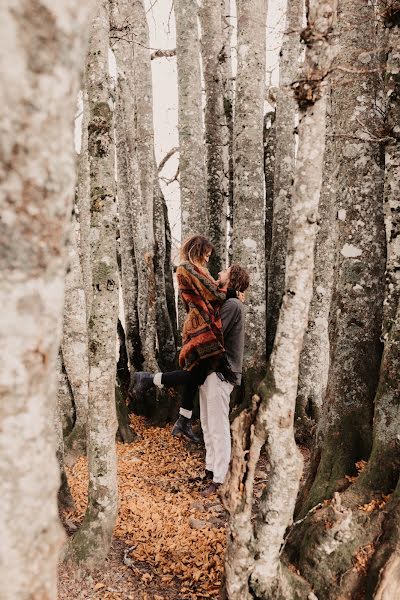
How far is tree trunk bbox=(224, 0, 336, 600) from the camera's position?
105 inches

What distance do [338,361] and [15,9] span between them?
11.8ft

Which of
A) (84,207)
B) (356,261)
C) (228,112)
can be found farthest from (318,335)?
(84,207)

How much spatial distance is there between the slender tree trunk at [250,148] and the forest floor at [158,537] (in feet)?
5.62

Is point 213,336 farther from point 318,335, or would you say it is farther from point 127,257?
point 127,257

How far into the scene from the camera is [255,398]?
9.36ft

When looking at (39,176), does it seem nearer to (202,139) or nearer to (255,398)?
(255,398)

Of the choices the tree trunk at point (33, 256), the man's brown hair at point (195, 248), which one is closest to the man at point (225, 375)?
the man's brown hair at point (195, 248)

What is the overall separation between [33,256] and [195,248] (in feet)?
13.2

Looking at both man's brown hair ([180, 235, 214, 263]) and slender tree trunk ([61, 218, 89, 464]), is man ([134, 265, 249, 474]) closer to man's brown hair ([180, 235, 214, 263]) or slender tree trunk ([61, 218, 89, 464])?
man's brown hair ([180, 235, 214, 263])

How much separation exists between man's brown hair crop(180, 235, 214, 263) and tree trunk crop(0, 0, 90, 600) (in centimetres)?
391

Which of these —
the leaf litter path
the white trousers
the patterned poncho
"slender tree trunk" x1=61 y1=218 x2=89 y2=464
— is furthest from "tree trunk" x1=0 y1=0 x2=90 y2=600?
"slender tree trunk" x1=61 y1=218 x2=89 y2=464

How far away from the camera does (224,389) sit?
5297 millimetres

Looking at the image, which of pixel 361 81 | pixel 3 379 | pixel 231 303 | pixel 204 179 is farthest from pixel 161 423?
pixel 3 379

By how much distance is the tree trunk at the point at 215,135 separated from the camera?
25.6 ft
